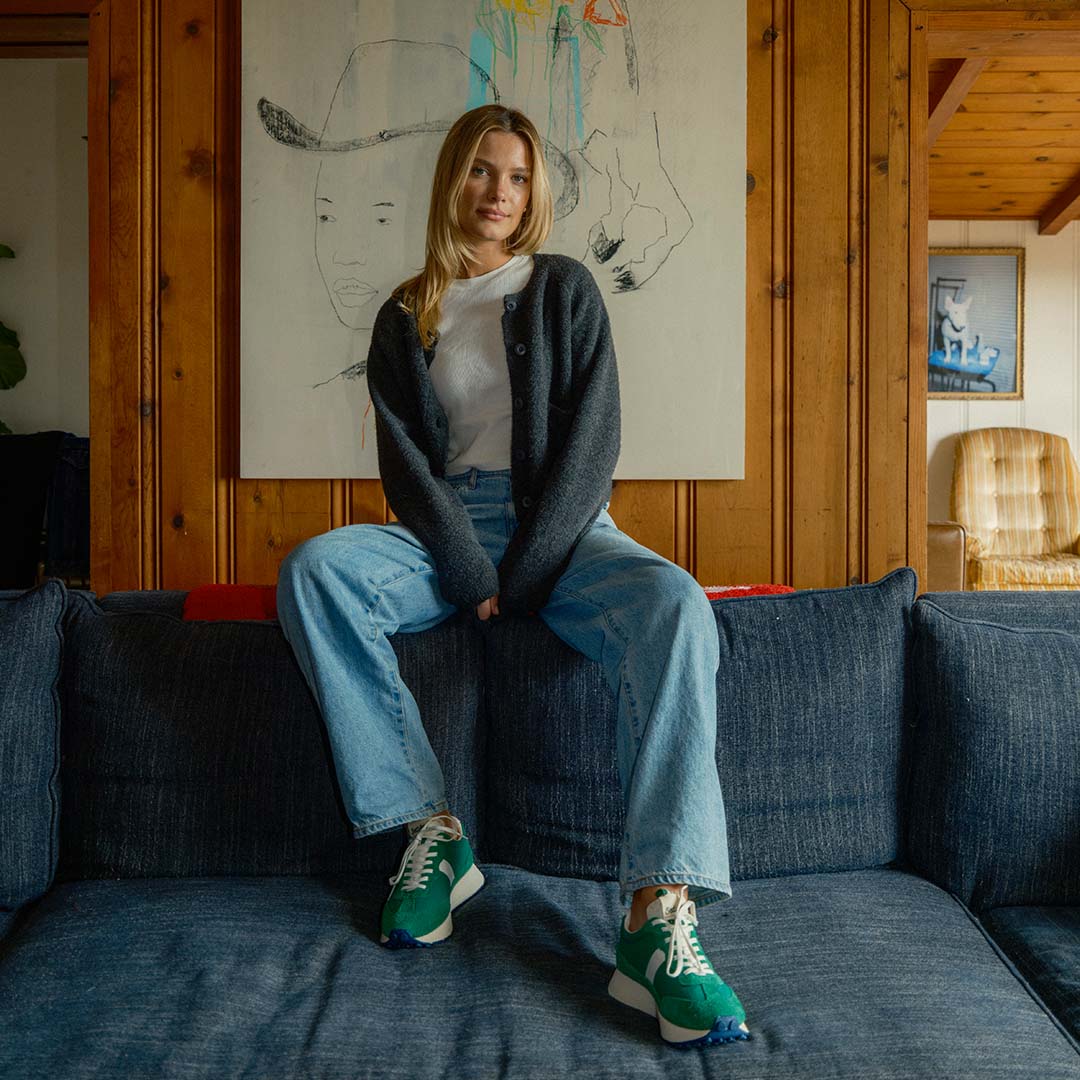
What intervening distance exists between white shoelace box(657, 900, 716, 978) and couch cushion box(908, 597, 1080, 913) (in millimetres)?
432

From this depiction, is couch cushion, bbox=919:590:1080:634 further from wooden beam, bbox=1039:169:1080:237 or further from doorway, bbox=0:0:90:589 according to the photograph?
Answer: wooden beam, bbox=1039:169:1080:237

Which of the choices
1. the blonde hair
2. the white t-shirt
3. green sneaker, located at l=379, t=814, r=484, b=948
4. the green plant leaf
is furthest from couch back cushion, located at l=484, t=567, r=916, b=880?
the green plant leaf

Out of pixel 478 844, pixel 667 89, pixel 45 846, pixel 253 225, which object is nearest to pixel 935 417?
pixel 667 89

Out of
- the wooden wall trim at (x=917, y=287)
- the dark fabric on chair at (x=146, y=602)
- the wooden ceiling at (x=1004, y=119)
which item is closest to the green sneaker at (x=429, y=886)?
the dark fabric on chair at (x=146, y=602)

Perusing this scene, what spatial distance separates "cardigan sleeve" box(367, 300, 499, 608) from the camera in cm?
148

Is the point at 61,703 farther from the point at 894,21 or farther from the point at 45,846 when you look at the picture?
the point at 894,21

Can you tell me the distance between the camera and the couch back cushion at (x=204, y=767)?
1344mm

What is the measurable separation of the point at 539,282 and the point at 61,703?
1005 millimetres

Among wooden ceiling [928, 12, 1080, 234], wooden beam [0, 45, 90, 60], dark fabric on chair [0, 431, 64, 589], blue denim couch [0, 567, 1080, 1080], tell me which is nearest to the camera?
blue denim couch [0, 567, 1080, 1080]

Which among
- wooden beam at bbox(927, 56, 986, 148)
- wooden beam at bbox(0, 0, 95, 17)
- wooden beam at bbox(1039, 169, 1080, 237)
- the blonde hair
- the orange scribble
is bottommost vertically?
the blonde hair

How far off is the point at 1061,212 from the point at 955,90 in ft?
7.11

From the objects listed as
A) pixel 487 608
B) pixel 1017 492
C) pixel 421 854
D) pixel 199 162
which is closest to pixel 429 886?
pixel 421 854

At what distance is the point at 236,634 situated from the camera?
1431 millimetres

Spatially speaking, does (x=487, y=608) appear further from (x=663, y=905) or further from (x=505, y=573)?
(x=663, y=905)
